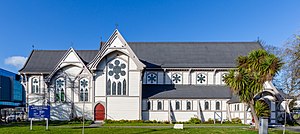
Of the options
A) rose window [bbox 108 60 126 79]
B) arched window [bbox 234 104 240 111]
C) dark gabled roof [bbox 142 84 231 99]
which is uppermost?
rose window [bbox 108 60 126 79]

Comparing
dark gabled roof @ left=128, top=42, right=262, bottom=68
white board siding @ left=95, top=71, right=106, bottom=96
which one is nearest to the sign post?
white board siding @ left=95, top=71, right=106, bottom=96

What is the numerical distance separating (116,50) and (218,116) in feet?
54.8

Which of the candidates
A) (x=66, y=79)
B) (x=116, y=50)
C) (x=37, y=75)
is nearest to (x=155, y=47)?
(x=116, y=50)

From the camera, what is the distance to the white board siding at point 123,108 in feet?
120

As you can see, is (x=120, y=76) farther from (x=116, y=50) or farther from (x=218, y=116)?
(x=218, y=116)

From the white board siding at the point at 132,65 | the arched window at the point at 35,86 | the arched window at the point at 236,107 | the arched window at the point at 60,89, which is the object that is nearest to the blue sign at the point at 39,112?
the arched window at the point at 60,89

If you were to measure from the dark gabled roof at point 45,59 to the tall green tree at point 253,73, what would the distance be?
24103mm

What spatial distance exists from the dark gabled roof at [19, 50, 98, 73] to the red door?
8211mm

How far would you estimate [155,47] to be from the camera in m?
45.7

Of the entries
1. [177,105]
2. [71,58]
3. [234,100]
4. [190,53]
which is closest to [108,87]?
[71,58]

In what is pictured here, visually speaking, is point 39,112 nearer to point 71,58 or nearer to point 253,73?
point 71,58

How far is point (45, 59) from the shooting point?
141 ft

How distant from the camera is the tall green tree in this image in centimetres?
2438

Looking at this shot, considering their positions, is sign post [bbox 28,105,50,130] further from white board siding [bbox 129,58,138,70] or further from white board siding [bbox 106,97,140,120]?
white board siding [bbox 129,58,138,70]
